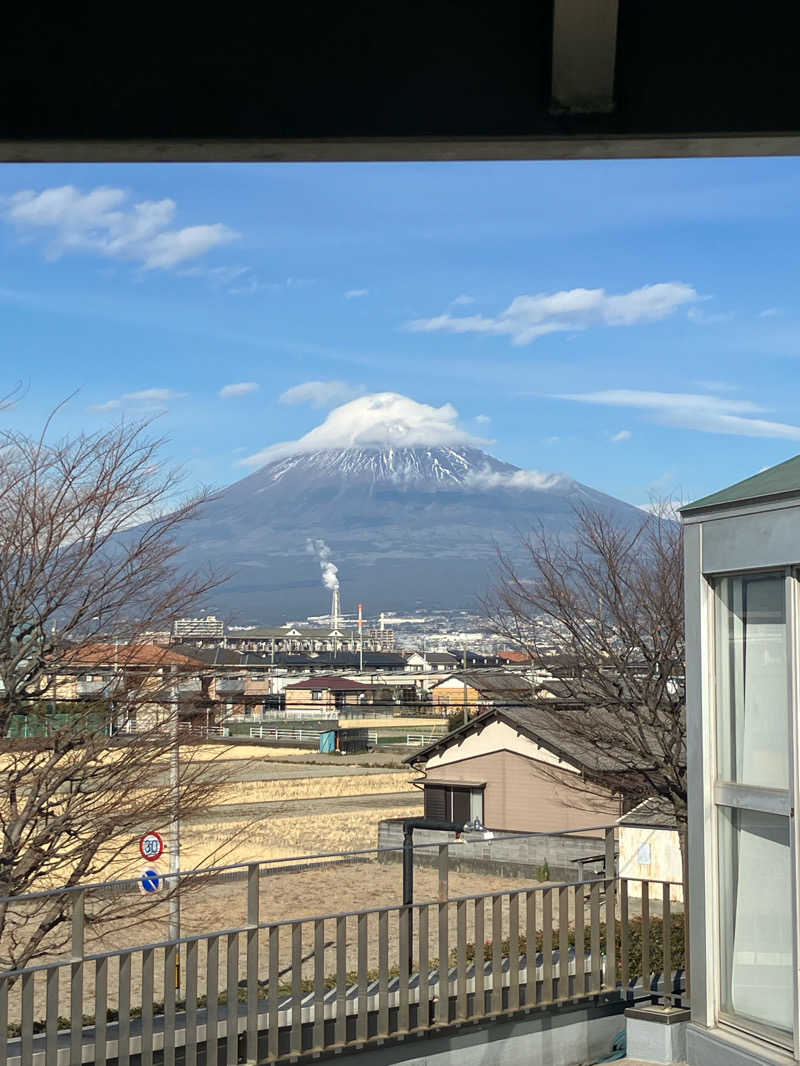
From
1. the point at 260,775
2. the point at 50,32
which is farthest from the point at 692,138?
the point at 260,775

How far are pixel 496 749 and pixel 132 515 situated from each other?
15997 millimetres

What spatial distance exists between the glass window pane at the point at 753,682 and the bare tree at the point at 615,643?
844 centimetres

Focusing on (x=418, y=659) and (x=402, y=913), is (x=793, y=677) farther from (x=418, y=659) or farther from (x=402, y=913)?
(x=418, y=659)

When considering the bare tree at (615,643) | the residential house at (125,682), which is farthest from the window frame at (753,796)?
the bare tree at (615,643)

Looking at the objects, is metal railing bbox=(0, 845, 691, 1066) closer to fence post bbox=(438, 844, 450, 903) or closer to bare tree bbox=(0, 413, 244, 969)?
fence post bbox=(438, 844, 450, 903)

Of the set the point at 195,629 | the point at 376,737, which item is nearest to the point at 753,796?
the point at 195,629

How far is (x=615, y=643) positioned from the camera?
18.7 meters

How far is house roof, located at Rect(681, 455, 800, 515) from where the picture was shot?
24.1ft

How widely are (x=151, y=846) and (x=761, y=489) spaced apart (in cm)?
632

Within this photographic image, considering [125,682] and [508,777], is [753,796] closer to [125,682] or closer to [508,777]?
[125,682]

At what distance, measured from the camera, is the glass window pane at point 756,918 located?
7.16 m

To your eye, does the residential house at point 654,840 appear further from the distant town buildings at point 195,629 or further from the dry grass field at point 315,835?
the distant town buildings at point 195,629

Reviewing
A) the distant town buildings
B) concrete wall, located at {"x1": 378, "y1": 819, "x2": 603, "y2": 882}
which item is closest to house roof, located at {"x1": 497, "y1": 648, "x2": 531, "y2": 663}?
concrete wall, located at {"x1": 378, "y1": 819, "x2": 603, "y2": 882}

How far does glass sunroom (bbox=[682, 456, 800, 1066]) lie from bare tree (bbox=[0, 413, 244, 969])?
4.69 metres
